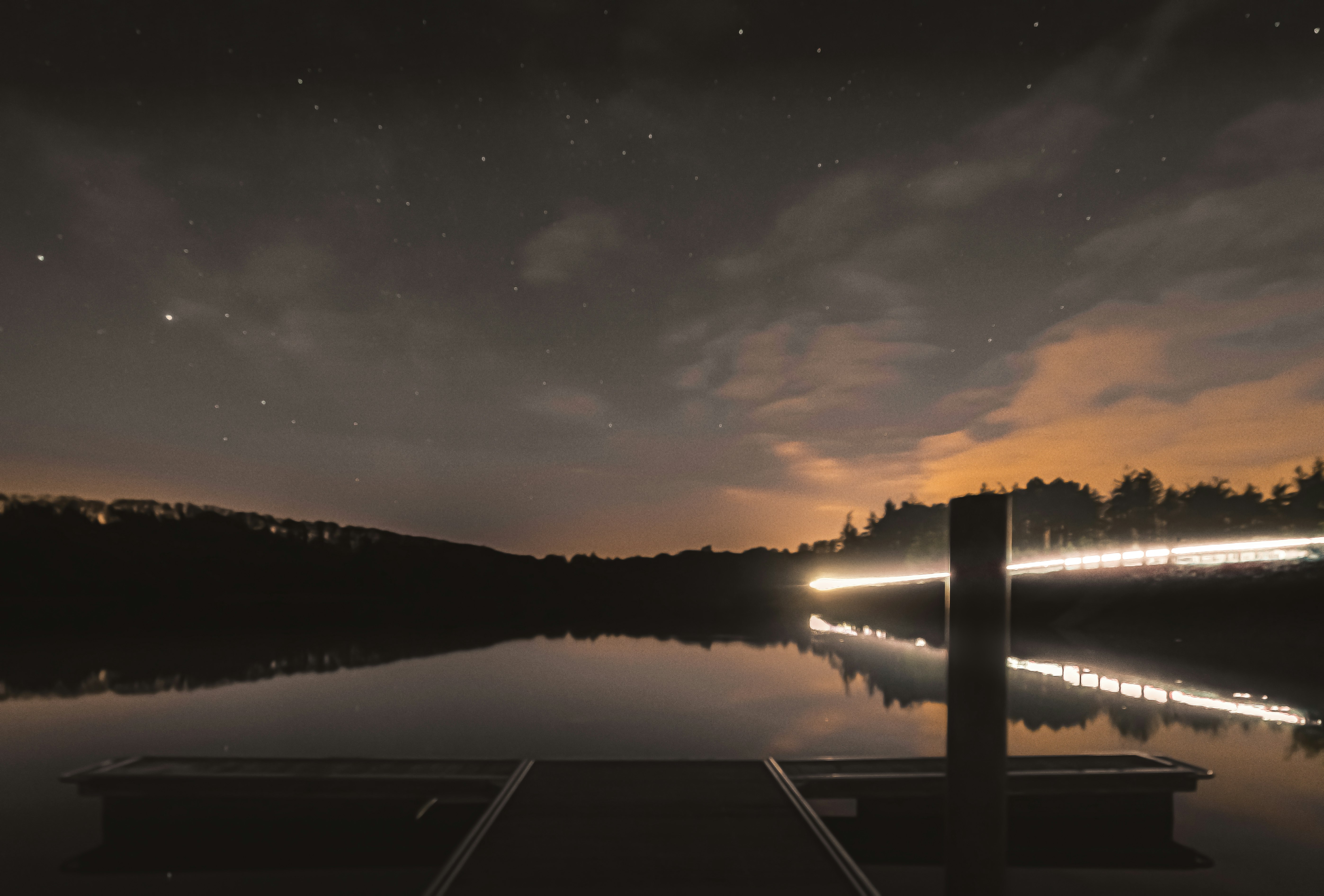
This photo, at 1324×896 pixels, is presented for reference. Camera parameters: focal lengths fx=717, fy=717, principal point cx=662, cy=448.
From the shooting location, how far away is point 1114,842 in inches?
421

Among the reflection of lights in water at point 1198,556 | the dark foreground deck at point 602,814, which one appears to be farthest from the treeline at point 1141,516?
the dark foreground deck at point 602,814

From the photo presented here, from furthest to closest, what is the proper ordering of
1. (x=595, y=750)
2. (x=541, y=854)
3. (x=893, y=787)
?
(x=595, y=750)
(x=893, y=787)
(x=541, y=854)

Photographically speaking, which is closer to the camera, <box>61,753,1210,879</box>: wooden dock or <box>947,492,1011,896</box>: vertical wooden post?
<box>947,492,1011,896</box>: vertical wooden post

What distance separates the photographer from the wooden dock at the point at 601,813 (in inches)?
301

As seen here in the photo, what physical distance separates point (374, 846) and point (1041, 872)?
32.0 ft

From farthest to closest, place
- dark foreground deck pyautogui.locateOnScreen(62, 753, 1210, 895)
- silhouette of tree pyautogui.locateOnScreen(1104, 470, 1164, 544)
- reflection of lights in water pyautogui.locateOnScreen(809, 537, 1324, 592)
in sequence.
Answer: silhouette of tree pyautogui.locateOnScreen(1104, 470, 1164, 544), reflection of lights in water pyautogui.locateOnScreen(809, 537, 1324, 592), dark foreground deck pyautogui.locateOnScreen(62, 753, 1210, 895)

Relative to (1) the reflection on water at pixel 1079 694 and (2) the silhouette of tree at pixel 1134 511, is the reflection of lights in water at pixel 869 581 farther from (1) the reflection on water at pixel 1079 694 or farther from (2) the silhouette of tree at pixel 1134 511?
(1) the reflection on water at pixel 1079 694

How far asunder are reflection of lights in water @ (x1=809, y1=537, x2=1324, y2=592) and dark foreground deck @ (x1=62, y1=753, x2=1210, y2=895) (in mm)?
47219

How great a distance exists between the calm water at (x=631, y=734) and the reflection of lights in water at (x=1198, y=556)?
2072cm

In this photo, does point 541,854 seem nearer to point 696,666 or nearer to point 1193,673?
point 696,666

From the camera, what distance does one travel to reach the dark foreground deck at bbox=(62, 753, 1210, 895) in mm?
7648

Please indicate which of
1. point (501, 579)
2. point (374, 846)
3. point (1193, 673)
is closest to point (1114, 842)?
point (374, 846)

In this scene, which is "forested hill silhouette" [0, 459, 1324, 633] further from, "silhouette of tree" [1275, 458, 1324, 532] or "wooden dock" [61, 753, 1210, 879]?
"wooden dock" [61, 753, 1210, 879]

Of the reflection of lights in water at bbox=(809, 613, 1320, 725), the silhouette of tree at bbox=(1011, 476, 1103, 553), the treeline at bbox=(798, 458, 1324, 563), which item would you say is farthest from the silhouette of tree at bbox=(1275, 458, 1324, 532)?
the reflection of lights in water at bbox=(809, 613, 1320, 725)
